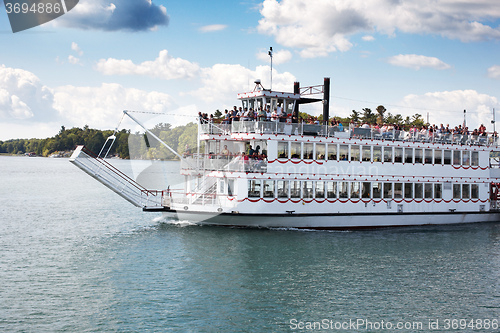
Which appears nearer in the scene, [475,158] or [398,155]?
[398,155]

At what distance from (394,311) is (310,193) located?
13.4 metres

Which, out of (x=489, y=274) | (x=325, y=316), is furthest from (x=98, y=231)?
(x=489, y=274)

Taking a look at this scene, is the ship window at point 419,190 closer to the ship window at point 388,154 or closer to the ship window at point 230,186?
the ship window at point 388,154

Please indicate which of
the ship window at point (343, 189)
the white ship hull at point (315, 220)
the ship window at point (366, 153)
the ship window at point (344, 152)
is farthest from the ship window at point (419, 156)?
the ship window at point (343, 189)

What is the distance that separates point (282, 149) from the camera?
3028 cm

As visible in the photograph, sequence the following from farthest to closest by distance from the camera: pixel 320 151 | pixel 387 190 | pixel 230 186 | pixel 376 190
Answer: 1. pixel 387 190
2. pixel 376 190
3. pixel 320 151
4. pixel 230 186

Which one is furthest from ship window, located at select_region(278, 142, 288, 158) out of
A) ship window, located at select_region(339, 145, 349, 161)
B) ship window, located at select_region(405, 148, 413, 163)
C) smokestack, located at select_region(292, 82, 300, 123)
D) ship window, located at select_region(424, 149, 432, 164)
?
Answer: ship window, located at select_region(424, 149, 432, 164)

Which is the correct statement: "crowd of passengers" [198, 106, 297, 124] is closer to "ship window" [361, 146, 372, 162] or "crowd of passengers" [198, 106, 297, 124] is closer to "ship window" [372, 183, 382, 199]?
"ship window" [361, 146, 372, 162]

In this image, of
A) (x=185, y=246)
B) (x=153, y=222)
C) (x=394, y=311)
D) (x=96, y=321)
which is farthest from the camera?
(x=153, y=222)

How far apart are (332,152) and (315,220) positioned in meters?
4.65

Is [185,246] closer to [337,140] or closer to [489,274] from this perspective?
[337,140]

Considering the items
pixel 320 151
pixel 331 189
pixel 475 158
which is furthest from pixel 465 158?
pixel 320 151

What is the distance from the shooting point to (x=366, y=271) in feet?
73.9

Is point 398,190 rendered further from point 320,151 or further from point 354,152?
point 320,151
